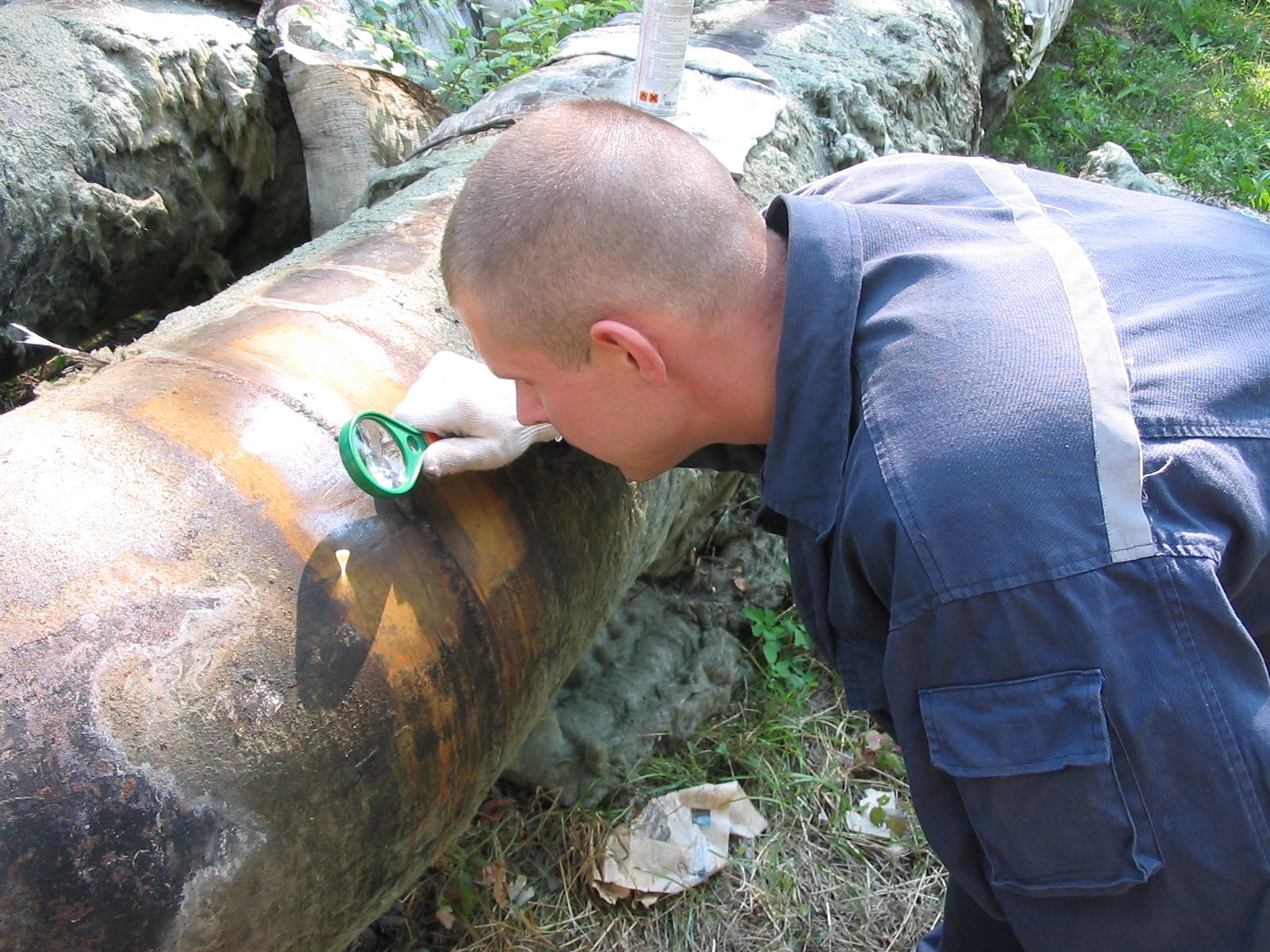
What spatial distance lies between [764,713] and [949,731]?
5.05 feet

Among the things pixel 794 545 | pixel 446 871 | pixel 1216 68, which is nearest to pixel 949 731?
pixel 794 545

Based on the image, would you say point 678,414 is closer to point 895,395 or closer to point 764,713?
point 895,395

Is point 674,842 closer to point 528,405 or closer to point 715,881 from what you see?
point 715,881

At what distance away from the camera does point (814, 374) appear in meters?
1.43

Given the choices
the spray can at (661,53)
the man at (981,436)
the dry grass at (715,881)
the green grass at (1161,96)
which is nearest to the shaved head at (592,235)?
the man at (981,436)

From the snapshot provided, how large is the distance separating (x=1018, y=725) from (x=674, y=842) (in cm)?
137

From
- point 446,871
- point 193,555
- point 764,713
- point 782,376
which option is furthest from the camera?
point 764,713

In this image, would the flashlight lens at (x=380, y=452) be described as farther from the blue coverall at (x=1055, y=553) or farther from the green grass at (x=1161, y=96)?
the green grass at (x=1161, y=96)

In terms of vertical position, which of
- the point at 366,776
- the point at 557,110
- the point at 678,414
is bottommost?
the point at 366,776

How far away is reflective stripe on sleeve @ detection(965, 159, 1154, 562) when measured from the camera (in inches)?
47.4

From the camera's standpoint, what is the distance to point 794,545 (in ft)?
4.99

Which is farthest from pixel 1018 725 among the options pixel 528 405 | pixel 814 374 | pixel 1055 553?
pixel 528 405

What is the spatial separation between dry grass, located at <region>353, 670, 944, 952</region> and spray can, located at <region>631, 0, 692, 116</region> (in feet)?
5.03

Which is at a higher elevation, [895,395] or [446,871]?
[895,395]
